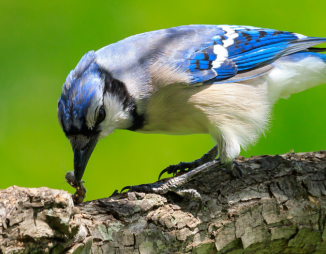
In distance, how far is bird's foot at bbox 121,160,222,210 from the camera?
94.5 inches

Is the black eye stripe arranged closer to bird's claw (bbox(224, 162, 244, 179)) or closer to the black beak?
the black beak

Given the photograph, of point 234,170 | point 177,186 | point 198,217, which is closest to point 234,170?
point 234,170

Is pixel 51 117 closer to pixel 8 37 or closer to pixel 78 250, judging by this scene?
pixel 8 37

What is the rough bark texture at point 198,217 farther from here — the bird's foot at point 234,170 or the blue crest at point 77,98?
the blue crest at point 77,98

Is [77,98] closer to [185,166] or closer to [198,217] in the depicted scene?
[198,217]

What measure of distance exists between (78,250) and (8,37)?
8.38ft

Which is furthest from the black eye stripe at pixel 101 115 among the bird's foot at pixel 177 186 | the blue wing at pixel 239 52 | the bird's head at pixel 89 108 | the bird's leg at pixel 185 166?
the bird's leg at pixel 185 166

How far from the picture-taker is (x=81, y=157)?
98.2 inches

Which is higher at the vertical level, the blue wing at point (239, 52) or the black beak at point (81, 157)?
the blue wing at point (239, 52)

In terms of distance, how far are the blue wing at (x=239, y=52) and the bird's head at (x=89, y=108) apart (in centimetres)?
52

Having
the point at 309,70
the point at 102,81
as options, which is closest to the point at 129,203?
the point at 102,81

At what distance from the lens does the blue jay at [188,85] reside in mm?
2502

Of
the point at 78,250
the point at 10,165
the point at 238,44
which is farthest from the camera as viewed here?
→ the point at 10,165

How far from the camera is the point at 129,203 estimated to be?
2.19 metres
